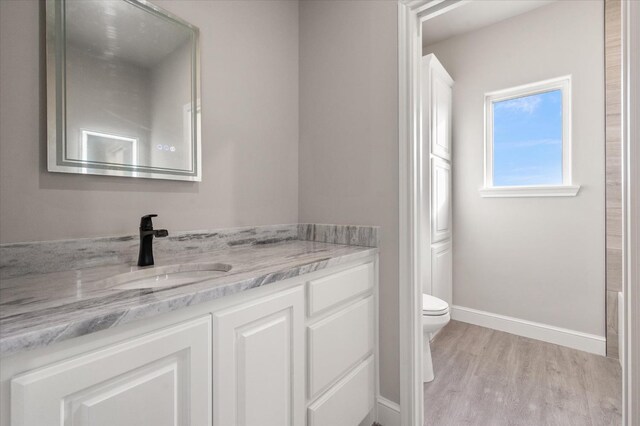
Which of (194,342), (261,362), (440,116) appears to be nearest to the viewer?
(194,342)

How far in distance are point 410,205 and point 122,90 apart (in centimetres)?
137

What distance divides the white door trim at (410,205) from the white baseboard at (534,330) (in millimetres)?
1687

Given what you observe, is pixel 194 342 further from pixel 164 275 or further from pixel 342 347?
pixel 342 347

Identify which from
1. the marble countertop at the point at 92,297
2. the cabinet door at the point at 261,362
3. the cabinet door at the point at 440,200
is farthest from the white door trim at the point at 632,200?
the cabinet door at the point at 440,200

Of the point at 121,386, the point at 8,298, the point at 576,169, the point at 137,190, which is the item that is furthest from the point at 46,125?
the point at 576,169

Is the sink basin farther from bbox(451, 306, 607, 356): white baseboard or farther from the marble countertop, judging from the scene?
bbox(451, 306, 607, 356): white baseboard

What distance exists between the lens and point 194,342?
0.78 meters

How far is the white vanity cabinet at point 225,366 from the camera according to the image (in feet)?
1.87

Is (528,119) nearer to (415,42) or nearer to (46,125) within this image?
(415,42)

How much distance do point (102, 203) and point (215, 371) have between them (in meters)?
0.80

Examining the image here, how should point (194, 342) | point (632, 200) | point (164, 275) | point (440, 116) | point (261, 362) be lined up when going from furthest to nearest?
point (440, 116), point (164, 275), point (632, 200), point (261, 362), point (194, 342)

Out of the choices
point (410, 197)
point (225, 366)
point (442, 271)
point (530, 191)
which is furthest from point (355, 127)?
point (530, 191)

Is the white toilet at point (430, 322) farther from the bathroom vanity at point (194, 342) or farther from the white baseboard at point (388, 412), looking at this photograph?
the bathroom vanity at point (194, 342)

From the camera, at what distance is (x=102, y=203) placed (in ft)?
3.77
